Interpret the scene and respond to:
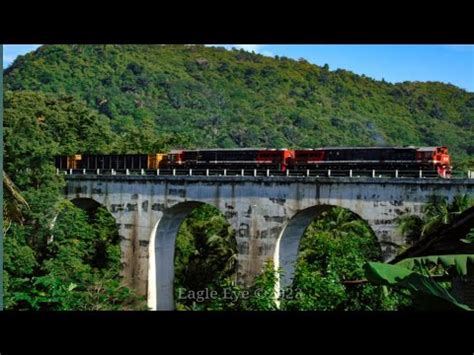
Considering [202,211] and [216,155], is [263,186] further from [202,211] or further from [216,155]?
[202,211]

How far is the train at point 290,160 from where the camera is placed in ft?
61.5

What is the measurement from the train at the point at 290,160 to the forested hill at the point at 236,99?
14.4ft

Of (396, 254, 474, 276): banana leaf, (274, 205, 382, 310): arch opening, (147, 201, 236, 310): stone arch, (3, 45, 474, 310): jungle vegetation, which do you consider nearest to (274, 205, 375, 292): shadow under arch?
(274, 205, 382, 310): arch opening

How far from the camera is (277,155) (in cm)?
2184

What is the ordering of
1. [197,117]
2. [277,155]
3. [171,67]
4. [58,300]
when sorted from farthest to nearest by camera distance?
1. [171,67]
2. [197,117]
3. [277,155]
4. [58,300]

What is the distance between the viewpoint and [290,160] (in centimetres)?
2189

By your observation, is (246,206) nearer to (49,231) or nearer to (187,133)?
(49,231)

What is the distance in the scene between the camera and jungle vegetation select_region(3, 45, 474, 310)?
11.5 metres

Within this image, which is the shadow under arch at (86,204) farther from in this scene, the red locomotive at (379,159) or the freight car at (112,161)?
the red locomotive at (379,159)

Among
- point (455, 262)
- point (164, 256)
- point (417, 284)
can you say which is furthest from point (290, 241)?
point (417, 284)

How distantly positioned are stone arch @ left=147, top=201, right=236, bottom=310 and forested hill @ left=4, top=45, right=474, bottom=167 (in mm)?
7995
